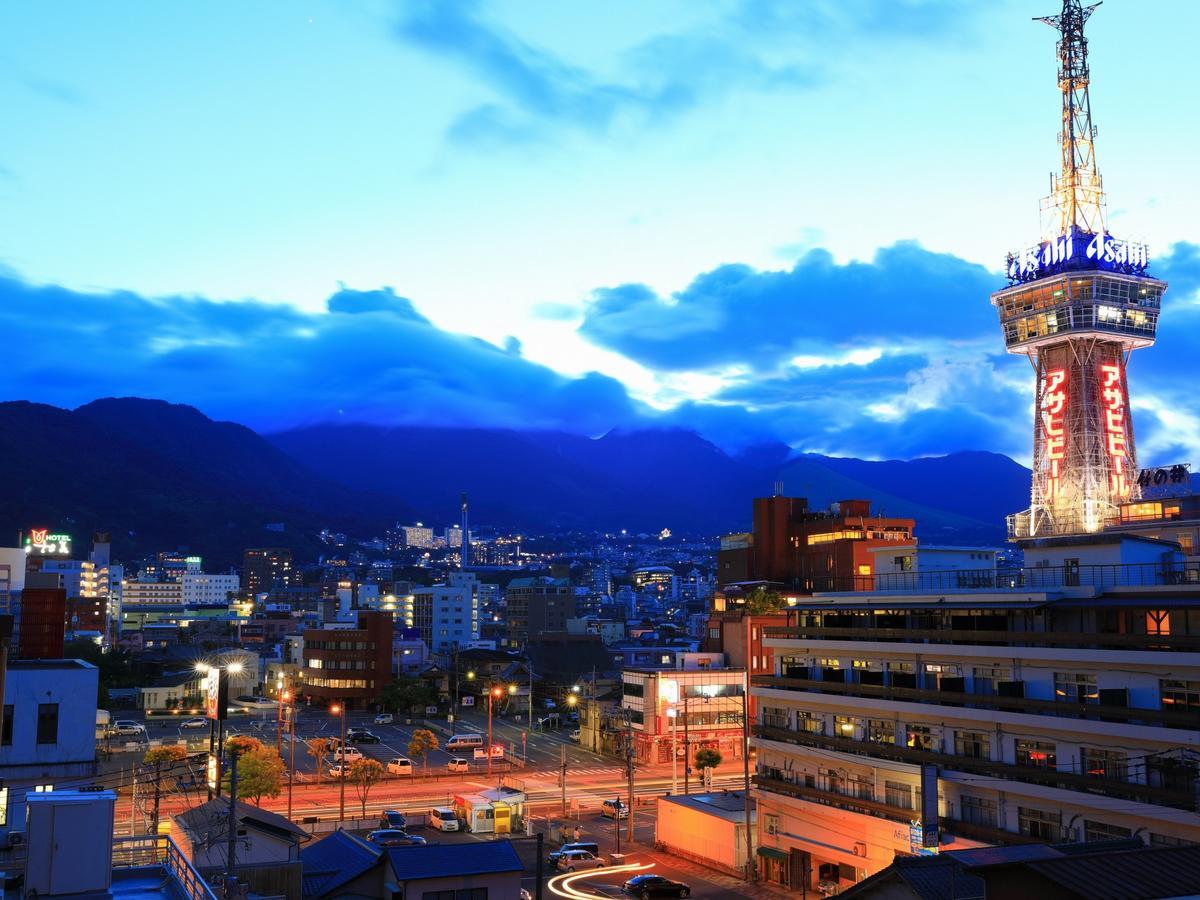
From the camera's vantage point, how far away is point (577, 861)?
5309cm

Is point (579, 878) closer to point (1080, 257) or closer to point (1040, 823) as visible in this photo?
point (1040, 823)

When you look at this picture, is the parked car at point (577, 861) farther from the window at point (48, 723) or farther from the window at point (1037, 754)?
the window at point (48, 723)

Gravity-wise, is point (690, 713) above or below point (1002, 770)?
below

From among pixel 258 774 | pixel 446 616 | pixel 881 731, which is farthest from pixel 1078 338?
pixel 446 616

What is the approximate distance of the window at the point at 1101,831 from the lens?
39656 mm

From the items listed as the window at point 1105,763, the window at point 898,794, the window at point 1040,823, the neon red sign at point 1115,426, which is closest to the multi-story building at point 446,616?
the neon red sign at point 1115,426

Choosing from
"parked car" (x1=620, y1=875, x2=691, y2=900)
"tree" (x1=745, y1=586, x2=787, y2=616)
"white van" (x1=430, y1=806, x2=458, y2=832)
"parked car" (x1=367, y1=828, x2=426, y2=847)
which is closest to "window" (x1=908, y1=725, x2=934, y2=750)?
"parked car" (x1=620, y1=875, x2=691, y2=900)

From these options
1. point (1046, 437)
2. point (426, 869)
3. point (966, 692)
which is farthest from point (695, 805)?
point (1046, 437)

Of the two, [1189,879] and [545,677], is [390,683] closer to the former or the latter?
[545,677]

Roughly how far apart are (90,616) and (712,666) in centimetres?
11624

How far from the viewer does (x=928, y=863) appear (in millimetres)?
28047

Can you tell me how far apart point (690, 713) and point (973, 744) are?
42653 millimetres

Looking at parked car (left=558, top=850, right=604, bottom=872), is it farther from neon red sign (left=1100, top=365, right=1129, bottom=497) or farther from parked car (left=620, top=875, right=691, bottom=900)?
neon red sign (left=1100, top=365, right=1129, bottom=497)

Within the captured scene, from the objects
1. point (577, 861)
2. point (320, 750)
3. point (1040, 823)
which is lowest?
point (577, 861)
